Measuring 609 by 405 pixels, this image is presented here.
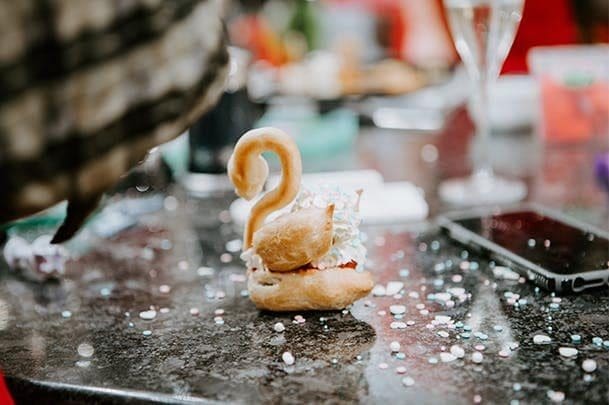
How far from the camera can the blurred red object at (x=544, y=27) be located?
3.27 m

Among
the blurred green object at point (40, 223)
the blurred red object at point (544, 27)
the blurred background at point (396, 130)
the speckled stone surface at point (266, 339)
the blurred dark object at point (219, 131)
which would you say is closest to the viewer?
the speckled stone surface at point (266, 339)

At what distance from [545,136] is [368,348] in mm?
1173

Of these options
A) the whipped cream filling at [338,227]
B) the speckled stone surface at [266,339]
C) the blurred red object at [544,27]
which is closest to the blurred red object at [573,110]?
the speckled stone surface at [266,339]

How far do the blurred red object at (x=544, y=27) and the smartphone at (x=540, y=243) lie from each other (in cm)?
204

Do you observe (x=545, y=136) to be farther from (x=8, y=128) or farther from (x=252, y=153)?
(x=8, y=128)

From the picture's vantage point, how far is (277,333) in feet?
3.16

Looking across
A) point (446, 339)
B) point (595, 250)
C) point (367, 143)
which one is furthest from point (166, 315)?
point (367, 143)

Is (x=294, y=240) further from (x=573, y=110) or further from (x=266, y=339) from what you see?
(x=573, y=110)

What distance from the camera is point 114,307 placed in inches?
42.8

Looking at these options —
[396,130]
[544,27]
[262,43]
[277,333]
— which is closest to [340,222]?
[277,333]

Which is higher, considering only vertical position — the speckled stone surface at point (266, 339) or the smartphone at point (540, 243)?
the smartphone at point (540, 243)

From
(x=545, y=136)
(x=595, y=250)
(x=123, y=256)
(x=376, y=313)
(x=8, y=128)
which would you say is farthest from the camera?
(x=545, y=136)

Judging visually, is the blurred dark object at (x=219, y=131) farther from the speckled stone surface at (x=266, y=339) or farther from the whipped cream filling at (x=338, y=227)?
the whipped cream filling at (x=338, y=227)

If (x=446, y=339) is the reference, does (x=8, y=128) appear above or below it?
above
